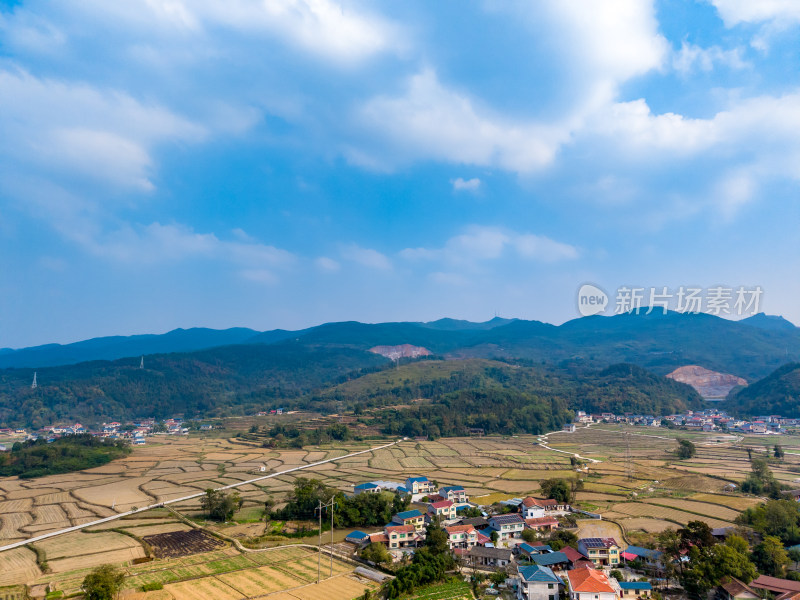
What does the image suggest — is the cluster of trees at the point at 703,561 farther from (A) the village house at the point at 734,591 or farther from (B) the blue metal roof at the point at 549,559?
(B) the blue metal roof at the point at 549,559

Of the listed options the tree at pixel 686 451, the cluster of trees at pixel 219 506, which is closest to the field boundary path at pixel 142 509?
the cluster of trees at pixel 219 506

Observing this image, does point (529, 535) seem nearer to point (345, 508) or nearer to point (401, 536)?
point (401, 536)

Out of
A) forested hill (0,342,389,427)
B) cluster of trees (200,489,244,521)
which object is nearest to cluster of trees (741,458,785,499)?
cluster of trees (200,489,244,521)

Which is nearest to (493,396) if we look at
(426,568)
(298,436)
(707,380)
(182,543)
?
(298,436)

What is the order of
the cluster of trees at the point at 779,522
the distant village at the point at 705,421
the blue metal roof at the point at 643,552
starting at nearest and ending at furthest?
the blue metal roof at the point at 643,552, the cluster of trees at the point at 779,522, the distant village at the point at 705,421

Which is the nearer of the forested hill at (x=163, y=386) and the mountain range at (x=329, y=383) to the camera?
the mountain range at (x=329, y=383)

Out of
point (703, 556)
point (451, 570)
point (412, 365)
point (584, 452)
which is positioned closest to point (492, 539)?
point (451, 570)
